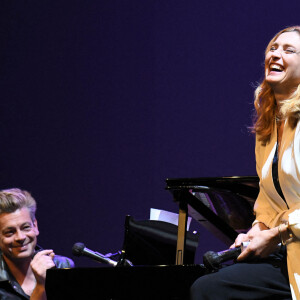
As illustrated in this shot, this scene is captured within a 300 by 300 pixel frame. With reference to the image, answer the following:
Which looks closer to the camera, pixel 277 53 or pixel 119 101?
pixel 277 53

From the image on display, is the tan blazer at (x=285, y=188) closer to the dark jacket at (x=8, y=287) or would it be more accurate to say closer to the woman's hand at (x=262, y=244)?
the woman's hand at (x=262, y=244)

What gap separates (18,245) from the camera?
3086 mm

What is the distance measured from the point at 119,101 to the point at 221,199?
1.82 meters

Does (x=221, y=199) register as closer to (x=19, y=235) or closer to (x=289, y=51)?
(x=289, y=51)

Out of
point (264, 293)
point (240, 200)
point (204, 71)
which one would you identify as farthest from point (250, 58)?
point (264, 293)

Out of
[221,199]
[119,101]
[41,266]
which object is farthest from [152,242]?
[119,101]

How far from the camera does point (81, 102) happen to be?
14.9ft

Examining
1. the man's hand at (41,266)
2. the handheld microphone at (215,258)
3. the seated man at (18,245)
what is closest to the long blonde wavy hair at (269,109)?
the handheld microphone at (215,258)

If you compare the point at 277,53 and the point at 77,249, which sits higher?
the point at 277,53

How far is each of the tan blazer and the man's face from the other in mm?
1421

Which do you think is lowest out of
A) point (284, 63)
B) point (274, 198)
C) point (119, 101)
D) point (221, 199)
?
point (221, 199)

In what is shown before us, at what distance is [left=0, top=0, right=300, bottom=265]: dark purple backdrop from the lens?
12.9ft

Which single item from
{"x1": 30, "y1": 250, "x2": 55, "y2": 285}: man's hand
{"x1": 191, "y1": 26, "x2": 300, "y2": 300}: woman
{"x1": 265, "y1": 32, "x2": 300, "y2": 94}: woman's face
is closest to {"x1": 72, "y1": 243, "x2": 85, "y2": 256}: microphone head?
{"x1": 30, "y1": 250, "x2": 55, "y2": 285}: man's hand

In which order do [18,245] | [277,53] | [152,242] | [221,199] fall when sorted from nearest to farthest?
[277,53] < [221,199] < [18,245] < [152,242]
